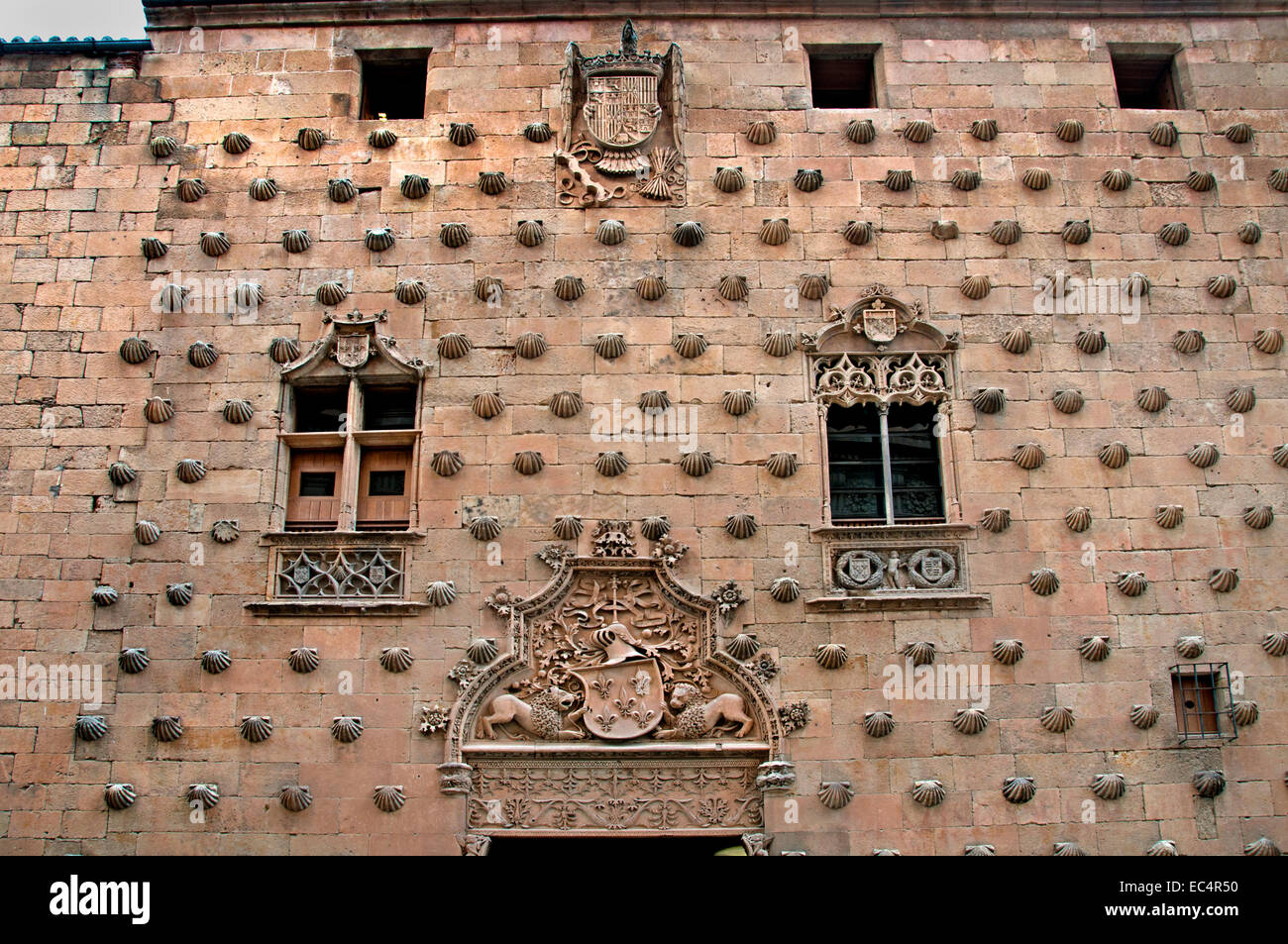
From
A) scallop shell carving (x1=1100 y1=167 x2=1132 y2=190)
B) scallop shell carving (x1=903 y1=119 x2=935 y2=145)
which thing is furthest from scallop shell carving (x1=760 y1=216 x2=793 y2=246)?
scallop shell carving (x1=1100 y1=167 x2=1132 y2=190)

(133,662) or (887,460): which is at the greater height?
(887,460)

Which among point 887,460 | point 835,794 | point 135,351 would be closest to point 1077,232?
point 887,460

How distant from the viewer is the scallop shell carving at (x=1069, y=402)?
1257cm

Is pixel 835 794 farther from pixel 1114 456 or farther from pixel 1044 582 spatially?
pixel 1114 456

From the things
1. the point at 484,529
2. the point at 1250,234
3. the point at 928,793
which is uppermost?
the point at 1250,234

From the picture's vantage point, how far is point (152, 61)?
560 inches

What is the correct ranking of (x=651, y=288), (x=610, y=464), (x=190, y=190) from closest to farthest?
1. (x=610, y=464)
2. (x=651, y=288)
3. (x=190, y=190)

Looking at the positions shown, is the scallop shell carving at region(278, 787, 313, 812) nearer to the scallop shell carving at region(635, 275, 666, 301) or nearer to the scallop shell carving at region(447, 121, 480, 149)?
the scallop shell carving at region(635, 275, 666, 301)

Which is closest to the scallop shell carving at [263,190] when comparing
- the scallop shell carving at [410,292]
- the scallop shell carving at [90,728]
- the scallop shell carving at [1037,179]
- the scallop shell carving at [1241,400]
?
the scallop shell carving at [410,292]

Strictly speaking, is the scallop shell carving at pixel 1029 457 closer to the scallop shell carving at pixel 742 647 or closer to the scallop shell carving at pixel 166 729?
the scallop shell carving at pixel 742 647

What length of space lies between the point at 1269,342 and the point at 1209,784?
168 inches

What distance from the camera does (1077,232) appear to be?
13.2 meters

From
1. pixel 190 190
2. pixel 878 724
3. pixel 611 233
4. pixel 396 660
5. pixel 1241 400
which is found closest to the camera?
pixel 878 724

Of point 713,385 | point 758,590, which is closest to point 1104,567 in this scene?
point 758,590
